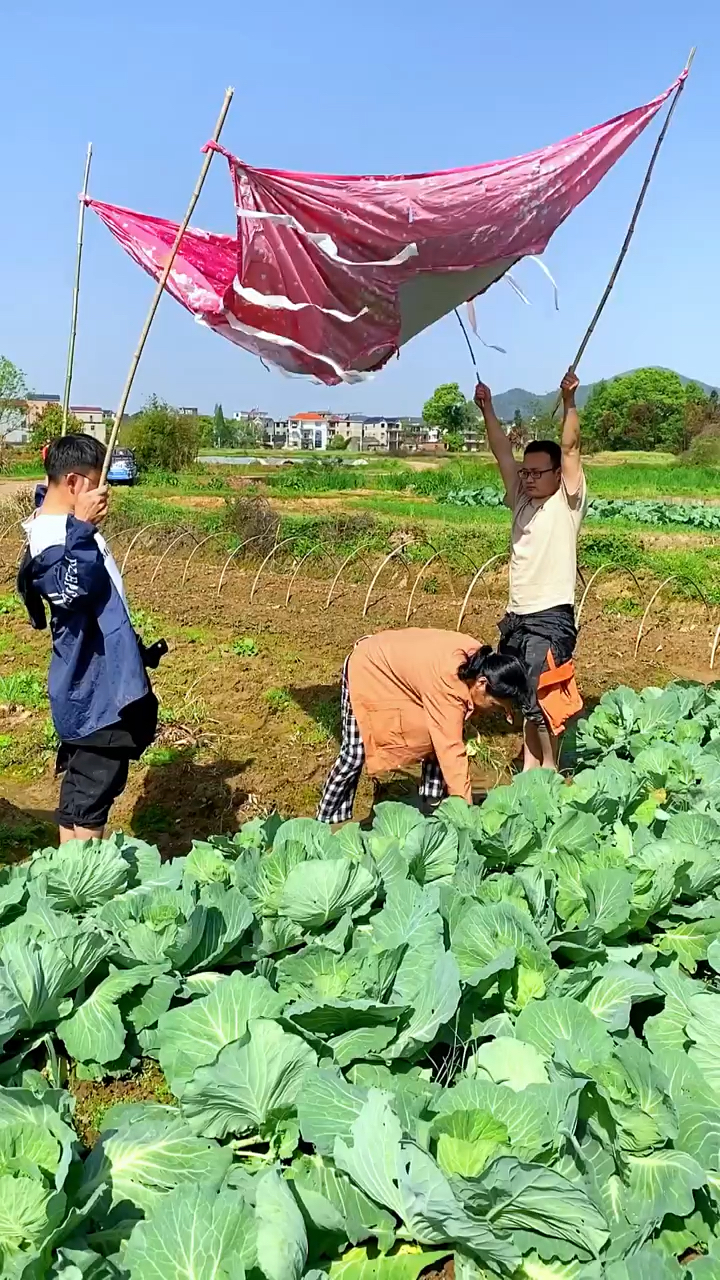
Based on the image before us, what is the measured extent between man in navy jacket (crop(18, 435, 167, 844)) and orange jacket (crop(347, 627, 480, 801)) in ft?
2.86

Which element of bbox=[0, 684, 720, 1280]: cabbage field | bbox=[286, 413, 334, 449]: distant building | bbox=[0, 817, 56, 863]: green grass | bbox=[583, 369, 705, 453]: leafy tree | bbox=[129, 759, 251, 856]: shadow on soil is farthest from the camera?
bbox=[286, 413, 334, 449]: distant building

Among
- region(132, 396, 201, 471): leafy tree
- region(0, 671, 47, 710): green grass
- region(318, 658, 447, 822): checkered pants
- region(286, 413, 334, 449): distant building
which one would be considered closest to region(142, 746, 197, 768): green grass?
region(0, 671, 47, 710): green grass

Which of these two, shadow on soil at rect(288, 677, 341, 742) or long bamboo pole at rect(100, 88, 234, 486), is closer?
long bamboo pole at rect(100, 88, 234, 486)

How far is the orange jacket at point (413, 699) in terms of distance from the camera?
332 centimetres

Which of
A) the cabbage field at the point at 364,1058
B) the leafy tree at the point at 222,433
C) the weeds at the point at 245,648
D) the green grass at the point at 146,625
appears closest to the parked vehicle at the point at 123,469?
the green grass at the point at 146,625

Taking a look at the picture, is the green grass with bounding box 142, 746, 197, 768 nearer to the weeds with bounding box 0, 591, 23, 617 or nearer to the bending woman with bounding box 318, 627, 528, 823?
the bending woman with bounding box 318, 627, 528, 823

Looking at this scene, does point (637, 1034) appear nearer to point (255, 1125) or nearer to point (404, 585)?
point (255, 1125)

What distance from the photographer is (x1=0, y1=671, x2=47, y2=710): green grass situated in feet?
21.0

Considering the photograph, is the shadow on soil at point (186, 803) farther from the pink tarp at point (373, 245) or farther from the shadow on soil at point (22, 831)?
the pink tarp at point (373, 245)

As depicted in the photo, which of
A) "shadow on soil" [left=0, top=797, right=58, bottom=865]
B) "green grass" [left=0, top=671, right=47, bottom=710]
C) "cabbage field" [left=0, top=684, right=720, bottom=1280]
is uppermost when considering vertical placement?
"cabbage field" [left=0, top=684, right=720, bottom=1280]

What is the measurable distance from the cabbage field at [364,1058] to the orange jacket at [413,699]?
68cm

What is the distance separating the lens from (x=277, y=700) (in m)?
6.30

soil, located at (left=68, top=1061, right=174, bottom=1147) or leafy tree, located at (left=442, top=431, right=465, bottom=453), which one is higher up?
leafy tree, located at (left=442, top=431, right=465, bottom=453)

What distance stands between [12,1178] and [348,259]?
2.97 m
